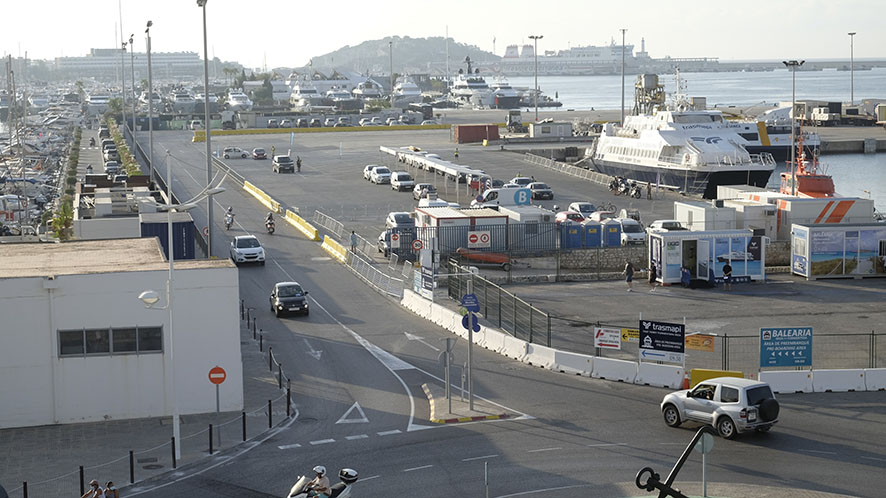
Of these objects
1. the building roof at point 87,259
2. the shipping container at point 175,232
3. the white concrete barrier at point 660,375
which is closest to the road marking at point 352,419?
the building roof at point 87,259

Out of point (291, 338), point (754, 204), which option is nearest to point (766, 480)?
point (291, 338)

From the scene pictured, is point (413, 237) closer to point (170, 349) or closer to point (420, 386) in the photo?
point (420, 386)

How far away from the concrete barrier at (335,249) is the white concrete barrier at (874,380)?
23.5 metres

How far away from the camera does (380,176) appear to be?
71625mm

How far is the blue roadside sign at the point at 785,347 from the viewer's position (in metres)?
25.9

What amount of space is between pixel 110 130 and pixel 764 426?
113141 millimetres

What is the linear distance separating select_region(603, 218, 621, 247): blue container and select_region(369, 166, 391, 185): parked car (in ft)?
93.2

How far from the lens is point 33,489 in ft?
64.6

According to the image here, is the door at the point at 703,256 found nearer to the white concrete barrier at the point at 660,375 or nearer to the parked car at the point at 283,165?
the white concrete barrier at the point at 660,375

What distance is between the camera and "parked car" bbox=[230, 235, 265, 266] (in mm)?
44281

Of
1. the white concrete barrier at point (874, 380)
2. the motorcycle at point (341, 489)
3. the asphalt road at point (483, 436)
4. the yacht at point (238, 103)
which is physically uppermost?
the yacht at point (238, 103)

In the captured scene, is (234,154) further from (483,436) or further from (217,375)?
(483,436)

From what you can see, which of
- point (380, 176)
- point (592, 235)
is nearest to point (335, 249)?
point (592, 235)

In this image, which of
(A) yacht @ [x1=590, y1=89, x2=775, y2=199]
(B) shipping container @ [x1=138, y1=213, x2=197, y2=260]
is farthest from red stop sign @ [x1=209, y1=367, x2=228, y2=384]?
(A) yacht @ [x1=590, y1=89, x2=775, y2=199]
